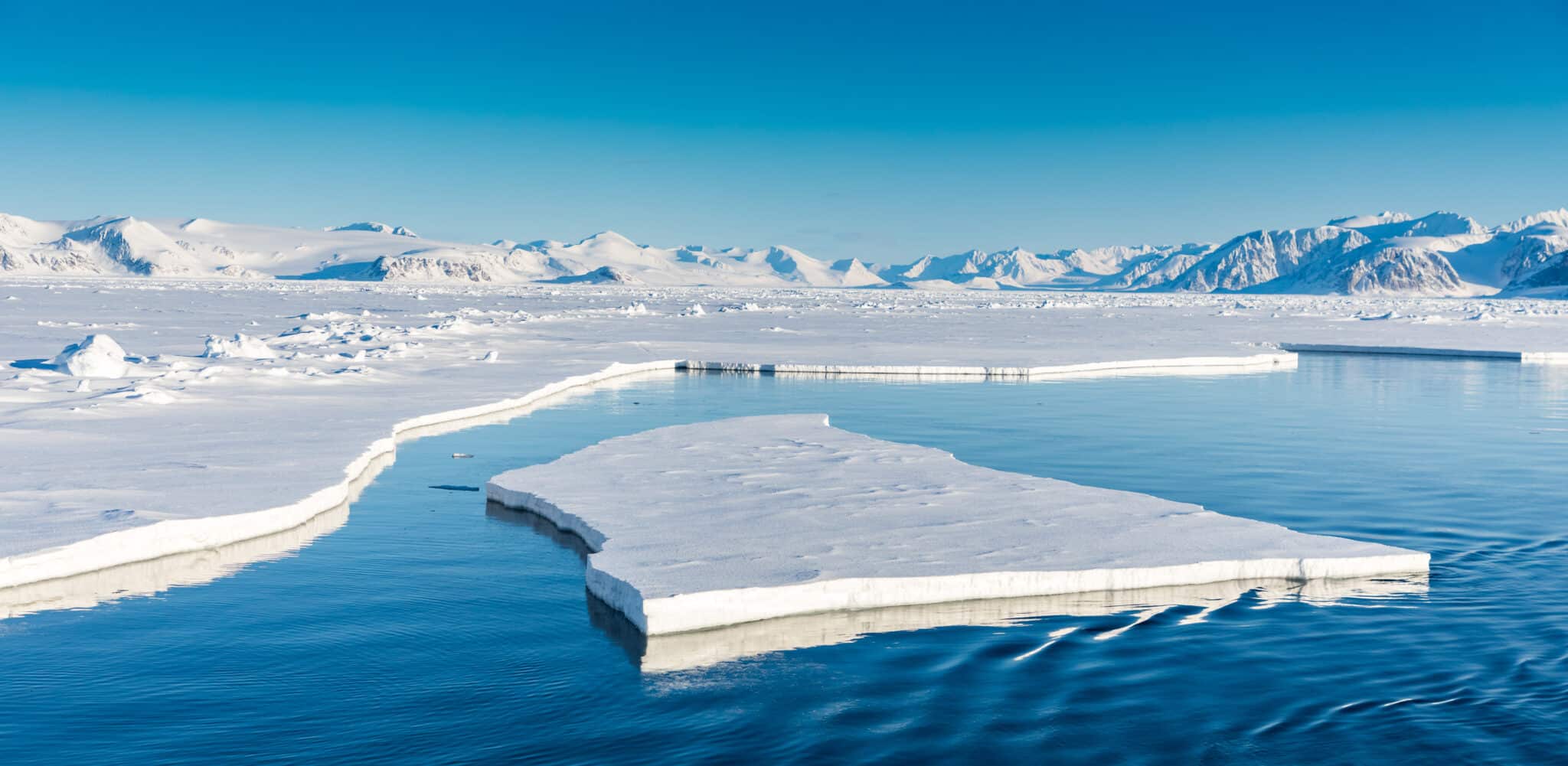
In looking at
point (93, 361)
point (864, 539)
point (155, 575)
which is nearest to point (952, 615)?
point (864, 539)

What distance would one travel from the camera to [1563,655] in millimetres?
7957

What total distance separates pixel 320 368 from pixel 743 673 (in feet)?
60.2

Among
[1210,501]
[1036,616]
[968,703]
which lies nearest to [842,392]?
[1210,501]

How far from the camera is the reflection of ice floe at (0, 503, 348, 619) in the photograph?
8719 mm

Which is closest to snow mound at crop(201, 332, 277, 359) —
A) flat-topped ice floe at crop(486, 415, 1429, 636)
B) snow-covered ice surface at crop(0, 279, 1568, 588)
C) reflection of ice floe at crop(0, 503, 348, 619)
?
snow-covered ice surface at crop(0, 279, 1568, 588)

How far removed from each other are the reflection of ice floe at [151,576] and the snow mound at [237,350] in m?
15.1

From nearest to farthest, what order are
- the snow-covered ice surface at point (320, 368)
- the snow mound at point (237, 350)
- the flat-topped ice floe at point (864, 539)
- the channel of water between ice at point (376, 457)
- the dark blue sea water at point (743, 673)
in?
the dark blue sea water at point (743, 673) < the flat-topped ice floe at point (864, 539) < the channel of water between ice at point (376, 457) < the snow-covered ice surface at point (320, 368) < the snow mound at point (237, 350)

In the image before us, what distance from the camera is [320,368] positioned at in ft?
77.6

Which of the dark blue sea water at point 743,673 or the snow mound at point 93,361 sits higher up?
the snow mound at point 93,361

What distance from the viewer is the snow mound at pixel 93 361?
20.3 m

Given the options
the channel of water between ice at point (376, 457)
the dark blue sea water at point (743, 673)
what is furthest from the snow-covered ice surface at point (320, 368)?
the dark blue sea water at point (743, 673)

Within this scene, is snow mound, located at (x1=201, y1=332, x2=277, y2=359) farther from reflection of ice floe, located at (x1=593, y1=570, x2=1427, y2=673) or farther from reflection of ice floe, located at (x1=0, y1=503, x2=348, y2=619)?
reflection of ice floe, located at (x1=593, y1=570, x2=1427, y2=673)

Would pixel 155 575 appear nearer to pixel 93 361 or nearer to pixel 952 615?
pixel 952 615

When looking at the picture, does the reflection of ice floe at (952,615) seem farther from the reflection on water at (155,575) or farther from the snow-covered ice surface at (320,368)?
the snow-covered ice surface at (320,368)
